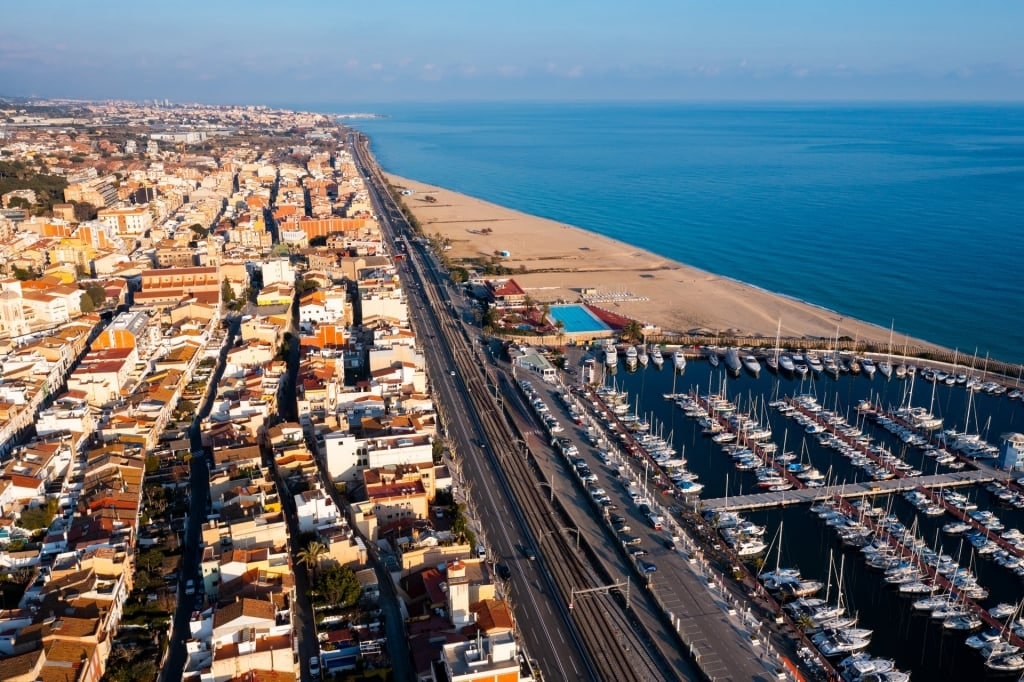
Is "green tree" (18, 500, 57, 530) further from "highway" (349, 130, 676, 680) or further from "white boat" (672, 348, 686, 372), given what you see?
"white boat" (672, 348, 686, 372)

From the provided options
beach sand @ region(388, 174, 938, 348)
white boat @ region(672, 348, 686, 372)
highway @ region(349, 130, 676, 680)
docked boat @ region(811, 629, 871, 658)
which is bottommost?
docked boat @ region(811, 629, 871, 658)

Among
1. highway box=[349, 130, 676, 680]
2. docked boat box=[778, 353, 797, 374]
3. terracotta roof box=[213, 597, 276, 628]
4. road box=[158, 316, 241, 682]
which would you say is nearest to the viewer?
terracotta roof box=[213, 597, 276, 628]

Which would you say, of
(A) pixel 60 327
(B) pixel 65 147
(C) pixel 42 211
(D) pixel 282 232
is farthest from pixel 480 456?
(B) pixel 65 147

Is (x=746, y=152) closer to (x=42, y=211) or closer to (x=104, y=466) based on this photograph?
(x=42, y=211)

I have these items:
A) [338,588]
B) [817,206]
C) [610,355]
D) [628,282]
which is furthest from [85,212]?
[817,206]

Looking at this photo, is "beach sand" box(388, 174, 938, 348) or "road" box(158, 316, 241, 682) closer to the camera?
"road" box(158, 316, 241, 682)

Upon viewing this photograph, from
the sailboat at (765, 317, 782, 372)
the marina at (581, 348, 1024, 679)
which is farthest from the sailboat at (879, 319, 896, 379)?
the sailboat at (765, 317, 782, 372)

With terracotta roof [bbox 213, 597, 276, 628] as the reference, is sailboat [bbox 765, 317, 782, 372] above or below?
above
